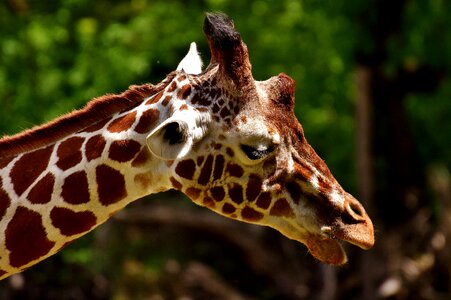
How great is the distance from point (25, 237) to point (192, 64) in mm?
1344

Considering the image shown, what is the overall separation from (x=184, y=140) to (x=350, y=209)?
0.94 m

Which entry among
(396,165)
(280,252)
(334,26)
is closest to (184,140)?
(334,26)

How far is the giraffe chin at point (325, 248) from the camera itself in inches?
199

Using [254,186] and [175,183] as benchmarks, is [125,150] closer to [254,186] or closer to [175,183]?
[175,183]

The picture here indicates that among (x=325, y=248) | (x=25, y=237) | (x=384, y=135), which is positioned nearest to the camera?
(x=25, y=237)

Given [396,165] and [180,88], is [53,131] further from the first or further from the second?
[396,165]

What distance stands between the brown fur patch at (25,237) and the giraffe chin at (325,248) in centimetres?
134

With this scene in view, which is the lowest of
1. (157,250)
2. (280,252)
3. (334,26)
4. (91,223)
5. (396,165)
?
(157,250)

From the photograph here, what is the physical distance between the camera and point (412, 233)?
42.4 ft

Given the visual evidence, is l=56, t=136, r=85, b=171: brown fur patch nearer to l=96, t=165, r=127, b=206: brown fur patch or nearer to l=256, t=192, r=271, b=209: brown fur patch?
l=96, t=165, r=127, b=206: brown fur patch

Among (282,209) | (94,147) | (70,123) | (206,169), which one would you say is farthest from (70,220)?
(282,209)

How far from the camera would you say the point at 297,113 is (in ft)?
43.0

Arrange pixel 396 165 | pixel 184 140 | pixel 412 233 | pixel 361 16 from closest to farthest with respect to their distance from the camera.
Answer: pixel 184 140
pixel 361 16
pixel 412 233
pixel 396 165

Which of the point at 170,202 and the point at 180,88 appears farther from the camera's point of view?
the point at 170,202
